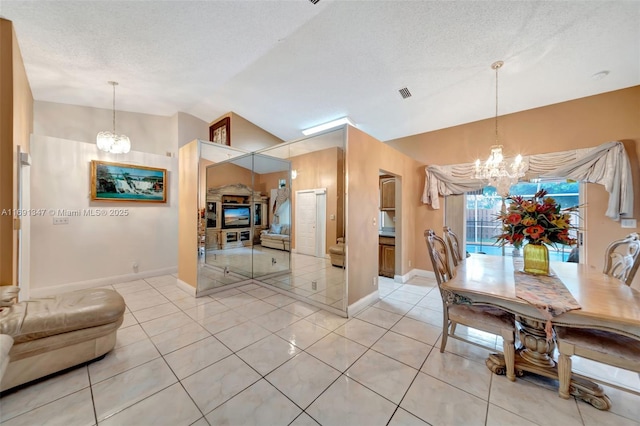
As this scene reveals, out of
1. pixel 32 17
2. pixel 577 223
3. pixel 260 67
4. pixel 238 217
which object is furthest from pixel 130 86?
pixel 577 223

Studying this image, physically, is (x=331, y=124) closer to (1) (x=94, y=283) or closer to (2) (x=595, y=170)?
(2) (x=595, y=170)

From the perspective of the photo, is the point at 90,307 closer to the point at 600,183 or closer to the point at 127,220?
the point at 127,220

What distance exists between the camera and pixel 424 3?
224 centimetres

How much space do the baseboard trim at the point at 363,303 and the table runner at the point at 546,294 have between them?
1739mm

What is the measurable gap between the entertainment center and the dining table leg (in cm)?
369

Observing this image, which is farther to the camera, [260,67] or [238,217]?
[238,217]

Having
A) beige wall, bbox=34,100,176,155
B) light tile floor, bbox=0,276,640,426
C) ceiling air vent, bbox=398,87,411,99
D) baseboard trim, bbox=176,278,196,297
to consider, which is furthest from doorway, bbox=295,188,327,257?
beige wall, bbox=34,100,176,155

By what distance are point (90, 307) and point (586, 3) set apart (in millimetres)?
5377

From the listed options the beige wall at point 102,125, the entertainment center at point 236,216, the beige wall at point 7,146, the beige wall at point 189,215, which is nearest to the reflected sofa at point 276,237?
the entertainment center at point 236,216

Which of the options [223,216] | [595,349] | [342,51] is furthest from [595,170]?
[223,216]

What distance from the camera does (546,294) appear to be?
1666 millimetres

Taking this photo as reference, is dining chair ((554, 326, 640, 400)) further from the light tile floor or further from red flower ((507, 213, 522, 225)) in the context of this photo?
red flower ((507, 213, 522, 225))

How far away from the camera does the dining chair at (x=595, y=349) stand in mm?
1401

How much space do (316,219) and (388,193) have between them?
1977 mm
